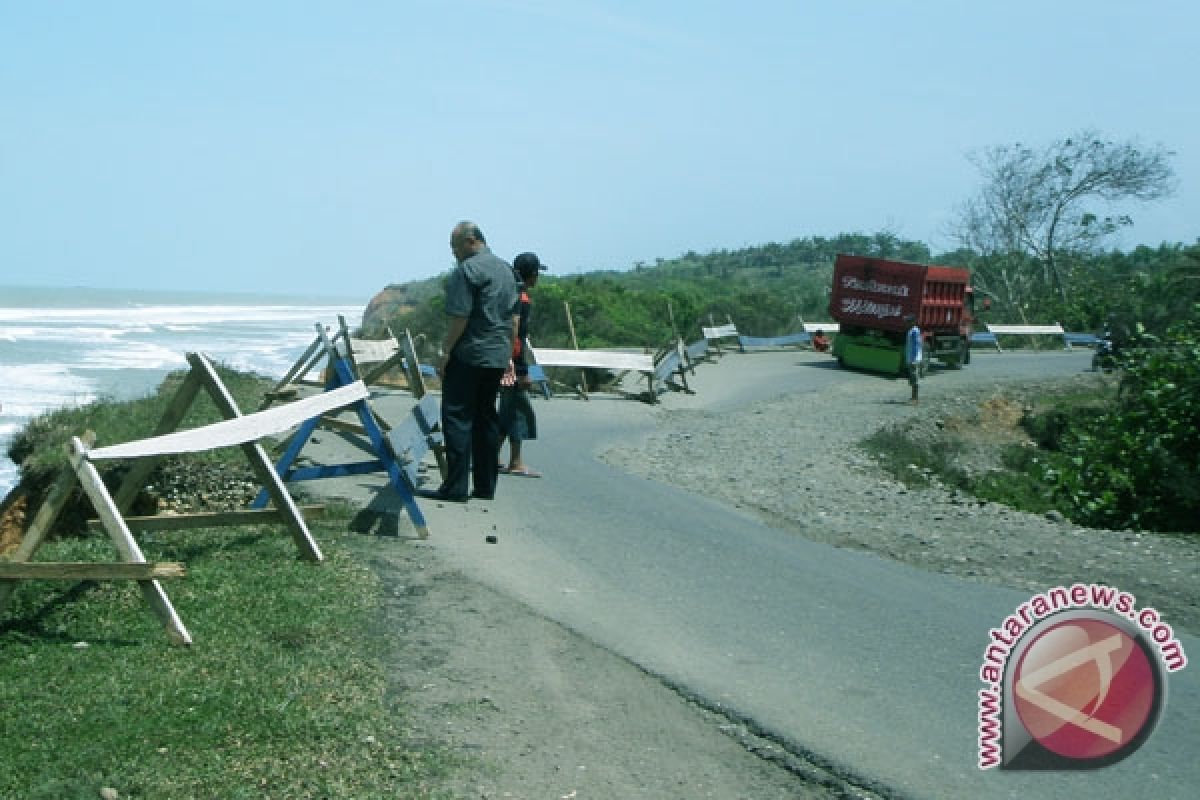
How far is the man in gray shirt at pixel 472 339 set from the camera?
9.23 meters

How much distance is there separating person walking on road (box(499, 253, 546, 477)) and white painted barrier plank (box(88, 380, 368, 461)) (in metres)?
2.78

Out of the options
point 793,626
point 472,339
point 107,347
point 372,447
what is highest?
point 472,339

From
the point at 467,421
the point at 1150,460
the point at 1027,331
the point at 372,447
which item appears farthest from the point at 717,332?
A: the point at 372,447

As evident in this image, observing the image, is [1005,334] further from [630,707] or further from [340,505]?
[630,707]

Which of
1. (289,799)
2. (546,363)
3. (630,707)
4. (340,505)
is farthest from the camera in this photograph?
(546,363)

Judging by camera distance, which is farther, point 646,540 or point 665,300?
point 665,300

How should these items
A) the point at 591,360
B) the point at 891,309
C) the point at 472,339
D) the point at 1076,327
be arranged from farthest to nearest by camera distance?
1. the point at 1076,327
2. the point at 891,309
3. the point at 591,360
4. the point at 472,339

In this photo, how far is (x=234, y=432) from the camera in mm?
6809

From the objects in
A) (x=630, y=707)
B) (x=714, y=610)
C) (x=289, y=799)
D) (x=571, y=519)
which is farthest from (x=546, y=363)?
(x=289, y=799)

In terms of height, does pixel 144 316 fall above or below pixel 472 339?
below

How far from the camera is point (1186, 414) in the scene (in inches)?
571

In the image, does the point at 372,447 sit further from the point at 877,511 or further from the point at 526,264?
the point at 877,511

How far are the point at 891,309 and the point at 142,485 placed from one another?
935 inches

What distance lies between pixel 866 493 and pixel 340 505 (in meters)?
6.07
